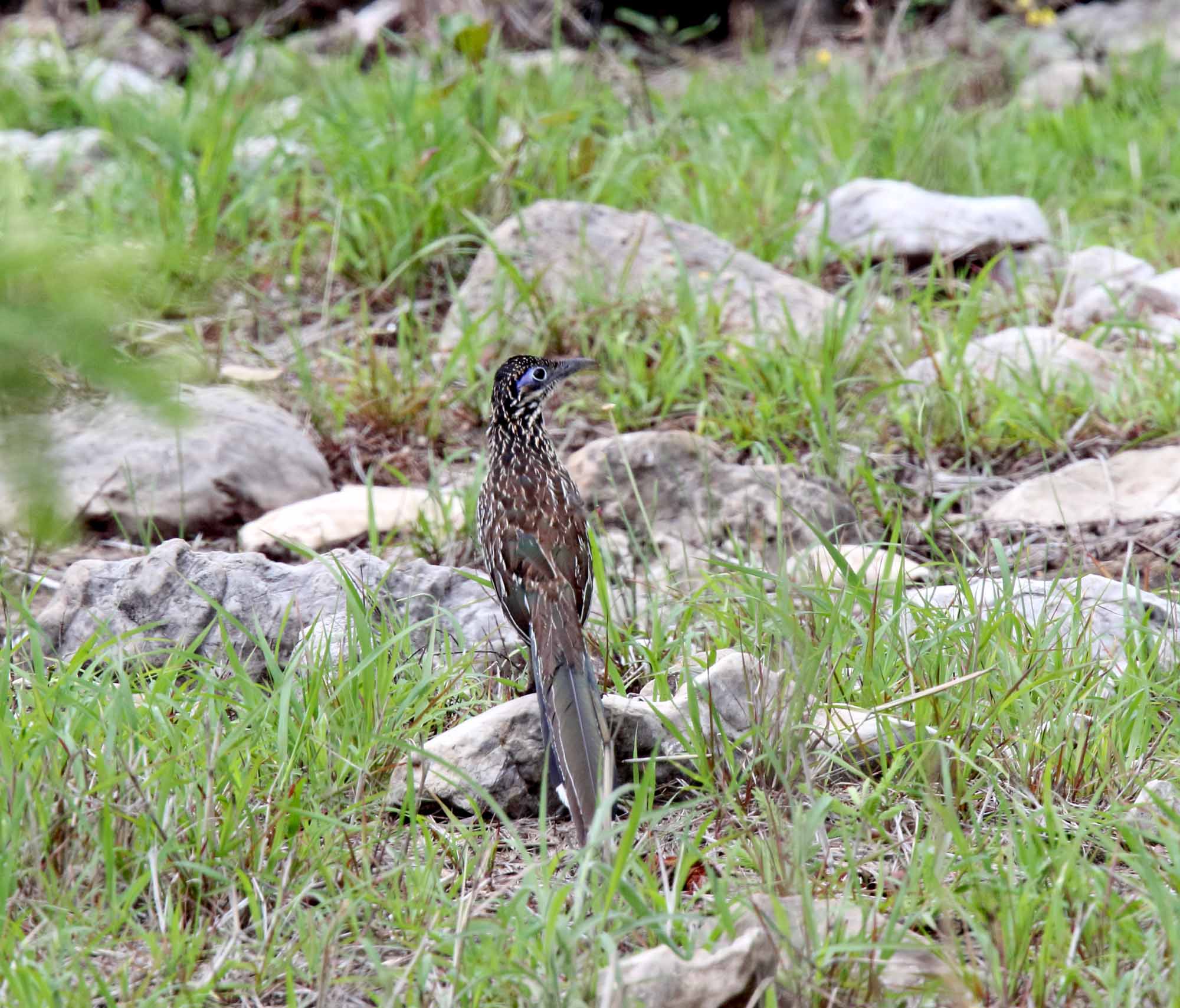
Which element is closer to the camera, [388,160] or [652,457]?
[652,457]

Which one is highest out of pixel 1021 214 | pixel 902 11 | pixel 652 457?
pixel 902 11

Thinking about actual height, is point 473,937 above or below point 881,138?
below

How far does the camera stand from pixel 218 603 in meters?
3.65

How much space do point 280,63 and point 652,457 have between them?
6.17 meters

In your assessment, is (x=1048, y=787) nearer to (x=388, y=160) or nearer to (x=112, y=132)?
(x=388, y=160)

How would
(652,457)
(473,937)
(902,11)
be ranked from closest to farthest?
(473,937) < (652,457) < (902,11)

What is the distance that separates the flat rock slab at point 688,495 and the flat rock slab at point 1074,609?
89cm

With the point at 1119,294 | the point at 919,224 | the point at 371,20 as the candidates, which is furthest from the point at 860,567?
the point at 371,20

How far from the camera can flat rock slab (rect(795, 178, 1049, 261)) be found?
6.73 meters

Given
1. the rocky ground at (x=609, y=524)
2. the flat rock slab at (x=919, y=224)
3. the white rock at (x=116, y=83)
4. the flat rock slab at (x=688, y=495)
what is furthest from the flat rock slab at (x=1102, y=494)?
→ the white rock at (x=116, y=83)

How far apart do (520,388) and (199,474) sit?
4.85 feet

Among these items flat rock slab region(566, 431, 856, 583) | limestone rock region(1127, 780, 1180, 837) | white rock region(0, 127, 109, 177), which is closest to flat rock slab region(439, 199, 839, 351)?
flat rock slab region(566, 431, 856, 583)

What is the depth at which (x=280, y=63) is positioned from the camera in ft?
32.2

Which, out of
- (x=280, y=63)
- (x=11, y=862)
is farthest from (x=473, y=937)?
(x=280, y=63)
